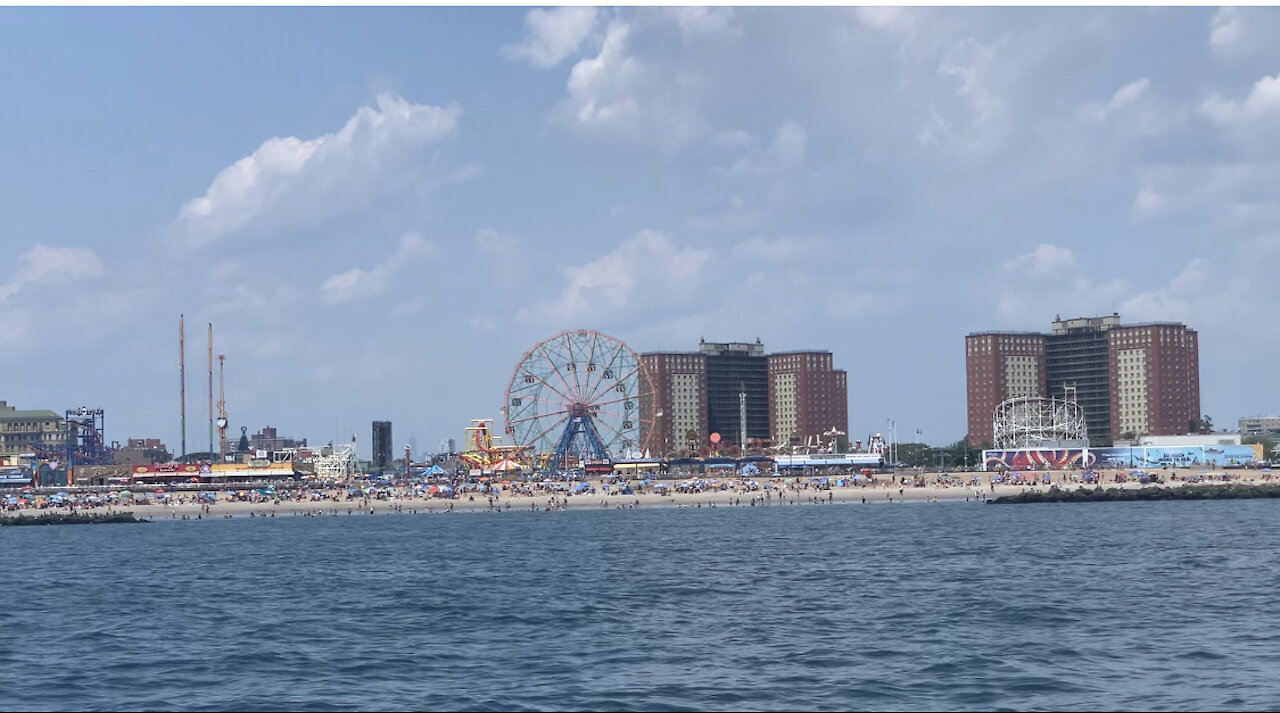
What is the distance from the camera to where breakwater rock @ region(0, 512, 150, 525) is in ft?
474

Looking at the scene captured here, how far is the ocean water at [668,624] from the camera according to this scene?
114 feet

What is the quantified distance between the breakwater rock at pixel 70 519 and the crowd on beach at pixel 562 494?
25.0 feet

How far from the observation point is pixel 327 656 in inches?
1646

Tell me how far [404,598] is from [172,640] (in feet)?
42.2

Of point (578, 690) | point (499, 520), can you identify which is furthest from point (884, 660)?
point (499, 520)

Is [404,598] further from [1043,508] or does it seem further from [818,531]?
[1043,508]

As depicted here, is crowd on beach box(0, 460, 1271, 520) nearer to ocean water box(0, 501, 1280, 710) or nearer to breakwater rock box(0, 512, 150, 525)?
breakwater rock box(0, 512, 150, 525)

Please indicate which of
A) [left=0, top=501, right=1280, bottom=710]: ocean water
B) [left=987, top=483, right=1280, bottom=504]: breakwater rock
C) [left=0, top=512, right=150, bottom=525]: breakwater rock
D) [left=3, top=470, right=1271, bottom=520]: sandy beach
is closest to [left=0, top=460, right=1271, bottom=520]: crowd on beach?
[left=3, top=470, right=1271, bottom=520]: sandy beach

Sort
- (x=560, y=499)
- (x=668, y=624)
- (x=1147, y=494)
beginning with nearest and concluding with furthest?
(x=668, y=624) → (x=1147, y=494) → (x=560, y=499)

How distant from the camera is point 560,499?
165 meters

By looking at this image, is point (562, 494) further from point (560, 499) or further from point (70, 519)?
point (70, 519)

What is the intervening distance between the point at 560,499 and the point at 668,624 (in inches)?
4660

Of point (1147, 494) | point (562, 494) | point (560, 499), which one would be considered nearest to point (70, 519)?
point (560, 499)

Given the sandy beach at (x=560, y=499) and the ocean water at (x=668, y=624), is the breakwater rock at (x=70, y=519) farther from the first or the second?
the ocean water at (x=668, y=624)
